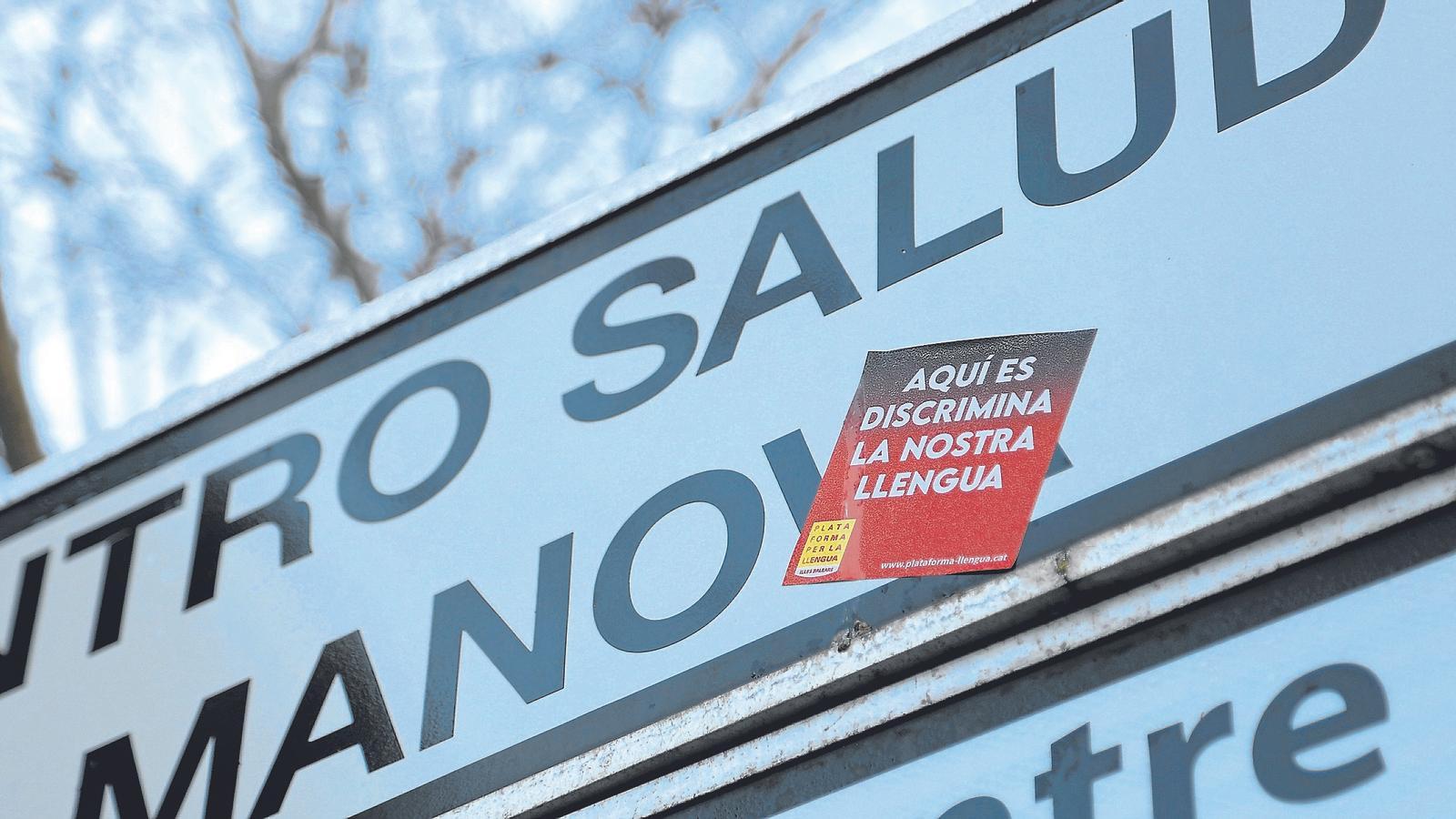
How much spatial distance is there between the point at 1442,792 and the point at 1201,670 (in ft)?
0.67

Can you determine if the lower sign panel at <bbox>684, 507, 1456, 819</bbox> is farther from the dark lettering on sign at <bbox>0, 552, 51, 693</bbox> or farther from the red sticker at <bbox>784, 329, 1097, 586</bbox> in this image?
the dark lettering on sign at <bbox>0, 552, 51, 693</bbox>

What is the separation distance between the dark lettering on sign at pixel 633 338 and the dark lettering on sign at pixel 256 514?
38 centimetres

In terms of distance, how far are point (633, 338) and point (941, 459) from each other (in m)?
0.42

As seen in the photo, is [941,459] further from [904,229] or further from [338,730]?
[338,730]

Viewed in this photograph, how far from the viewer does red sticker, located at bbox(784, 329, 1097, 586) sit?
1.48 meters

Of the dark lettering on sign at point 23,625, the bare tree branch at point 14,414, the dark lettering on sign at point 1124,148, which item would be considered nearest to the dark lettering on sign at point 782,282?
the dark lettering on sign at point 1124,148

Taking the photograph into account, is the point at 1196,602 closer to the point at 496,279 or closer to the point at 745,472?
the point at 745,472

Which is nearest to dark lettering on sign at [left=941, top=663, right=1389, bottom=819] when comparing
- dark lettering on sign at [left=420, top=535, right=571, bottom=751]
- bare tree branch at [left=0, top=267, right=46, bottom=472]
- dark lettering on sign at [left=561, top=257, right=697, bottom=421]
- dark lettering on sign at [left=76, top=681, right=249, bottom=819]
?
dark lettering on sign at [left=420, top=535, right=571, bottom=751]

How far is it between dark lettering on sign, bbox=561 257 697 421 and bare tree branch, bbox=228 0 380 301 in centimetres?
479

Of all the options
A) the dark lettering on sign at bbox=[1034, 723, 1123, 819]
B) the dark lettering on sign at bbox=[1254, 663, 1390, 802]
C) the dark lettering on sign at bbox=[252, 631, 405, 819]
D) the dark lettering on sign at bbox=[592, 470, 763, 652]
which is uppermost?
the dark lettering on sign at bbox=[252, 631, 405, 819]

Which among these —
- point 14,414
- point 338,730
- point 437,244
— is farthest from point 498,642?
point 437,244

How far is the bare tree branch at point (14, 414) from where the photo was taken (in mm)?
5328

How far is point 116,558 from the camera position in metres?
2.16

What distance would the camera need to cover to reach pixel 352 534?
1.94 m
